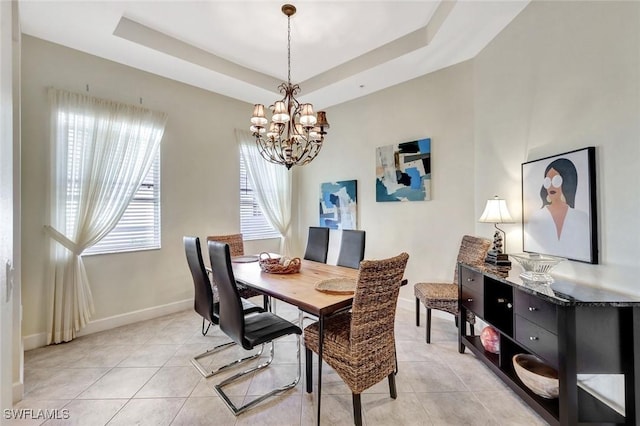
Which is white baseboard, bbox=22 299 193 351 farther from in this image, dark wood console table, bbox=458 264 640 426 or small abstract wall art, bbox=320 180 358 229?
dark wood console table, bbox=458 264 640 426

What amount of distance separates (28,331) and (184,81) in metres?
3.17

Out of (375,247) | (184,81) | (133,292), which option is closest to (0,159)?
(133,292)

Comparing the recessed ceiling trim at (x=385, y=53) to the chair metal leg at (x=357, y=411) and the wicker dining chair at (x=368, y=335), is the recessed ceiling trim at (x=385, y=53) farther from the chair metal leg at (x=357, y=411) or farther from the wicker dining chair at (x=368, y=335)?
the chair metal leg at (x=357, y=411)

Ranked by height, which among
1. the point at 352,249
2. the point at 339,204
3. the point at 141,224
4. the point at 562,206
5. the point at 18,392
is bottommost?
the point at 18,392

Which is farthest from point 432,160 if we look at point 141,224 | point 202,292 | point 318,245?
point 141,224

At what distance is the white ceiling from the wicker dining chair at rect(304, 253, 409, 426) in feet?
7.79

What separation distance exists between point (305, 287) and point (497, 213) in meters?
1.89

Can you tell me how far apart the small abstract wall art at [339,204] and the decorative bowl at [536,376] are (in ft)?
Result: 8.55

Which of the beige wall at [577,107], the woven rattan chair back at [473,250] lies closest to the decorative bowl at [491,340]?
the woven rattan chair back at [473,250]

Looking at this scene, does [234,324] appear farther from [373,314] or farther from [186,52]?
[186,52]

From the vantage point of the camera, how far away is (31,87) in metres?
2.69

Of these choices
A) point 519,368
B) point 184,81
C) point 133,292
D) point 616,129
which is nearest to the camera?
point 616,129

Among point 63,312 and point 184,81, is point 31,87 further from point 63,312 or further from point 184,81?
point 63,312

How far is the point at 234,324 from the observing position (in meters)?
1.97
